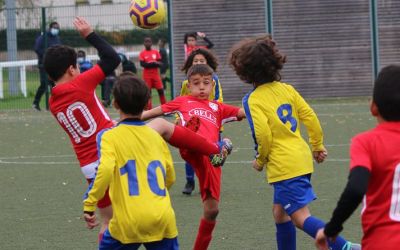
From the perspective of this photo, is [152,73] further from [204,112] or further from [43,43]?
[204,112]

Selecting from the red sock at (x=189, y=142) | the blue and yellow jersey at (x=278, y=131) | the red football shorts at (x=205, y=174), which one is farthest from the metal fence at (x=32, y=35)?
the red sock at (x=189, y=142)

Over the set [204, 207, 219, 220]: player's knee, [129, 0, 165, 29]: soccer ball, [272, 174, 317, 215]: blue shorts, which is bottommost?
[204, 207, 219, 220]: player's knee

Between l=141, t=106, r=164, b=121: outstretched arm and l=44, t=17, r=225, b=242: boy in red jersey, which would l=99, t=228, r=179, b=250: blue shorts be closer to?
l=44, t=17, r=225, b=242: boy in red jersey

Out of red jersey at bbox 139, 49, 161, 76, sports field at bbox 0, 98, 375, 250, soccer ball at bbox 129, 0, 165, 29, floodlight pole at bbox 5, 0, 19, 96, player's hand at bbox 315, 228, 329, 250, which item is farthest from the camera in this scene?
floodlight pole at bbox 5, 0, 19, 96

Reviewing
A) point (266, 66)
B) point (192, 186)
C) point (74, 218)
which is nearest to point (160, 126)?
point (266, 66)

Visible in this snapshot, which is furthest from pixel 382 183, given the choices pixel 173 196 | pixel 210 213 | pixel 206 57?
pixel 173 196

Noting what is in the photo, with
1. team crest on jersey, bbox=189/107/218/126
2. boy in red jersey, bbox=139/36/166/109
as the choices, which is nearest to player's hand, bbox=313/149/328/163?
team crest on jersey, bbox=189/107/218/126

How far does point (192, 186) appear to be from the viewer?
10.8 meters

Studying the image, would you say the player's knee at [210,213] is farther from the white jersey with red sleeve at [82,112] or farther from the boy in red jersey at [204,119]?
the white jersey with red sleeve at [82,112]

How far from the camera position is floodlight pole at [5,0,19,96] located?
25328mm

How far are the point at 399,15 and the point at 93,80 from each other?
17.9 meters

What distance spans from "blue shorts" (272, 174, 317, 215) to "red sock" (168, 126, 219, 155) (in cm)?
69

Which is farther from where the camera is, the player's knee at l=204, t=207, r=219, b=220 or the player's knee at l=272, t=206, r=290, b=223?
the player's knee at l=204, t=207, r=219, b=220

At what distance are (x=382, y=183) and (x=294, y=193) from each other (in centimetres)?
200
